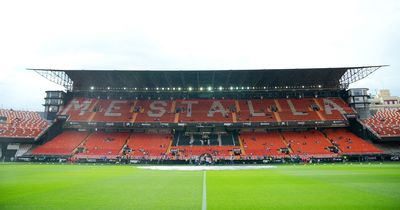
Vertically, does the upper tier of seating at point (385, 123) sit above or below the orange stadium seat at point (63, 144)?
above

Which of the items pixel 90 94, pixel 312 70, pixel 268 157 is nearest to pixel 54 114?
pixel 90 94

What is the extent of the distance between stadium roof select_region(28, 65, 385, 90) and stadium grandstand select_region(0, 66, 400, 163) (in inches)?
9.2

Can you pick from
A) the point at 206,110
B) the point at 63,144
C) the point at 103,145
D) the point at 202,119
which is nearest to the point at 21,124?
the point at 63,144

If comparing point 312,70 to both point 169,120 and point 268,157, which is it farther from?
point 169,120

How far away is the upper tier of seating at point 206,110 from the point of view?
61.7 meters

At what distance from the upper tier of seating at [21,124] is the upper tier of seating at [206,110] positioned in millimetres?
5706

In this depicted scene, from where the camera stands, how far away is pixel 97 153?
5225cm

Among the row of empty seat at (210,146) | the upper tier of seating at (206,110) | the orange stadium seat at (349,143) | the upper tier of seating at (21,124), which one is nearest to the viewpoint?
the orange stadium seat at (349,143)

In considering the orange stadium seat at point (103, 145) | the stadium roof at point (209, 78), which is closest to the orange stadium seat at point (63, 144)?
the orange stadium seat at point (103, 145)

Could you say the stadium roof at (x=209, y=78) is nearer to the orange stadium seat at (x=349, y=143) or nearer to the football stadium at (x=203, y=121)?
the football stadium at (x=203, y=121)

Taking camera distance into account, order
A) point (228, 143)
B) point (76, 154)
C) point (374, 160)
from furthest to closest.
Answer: point (228, 143) → point (76, 154) → point (374, 160)

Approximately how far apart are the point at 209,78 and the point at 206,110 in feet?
26.0

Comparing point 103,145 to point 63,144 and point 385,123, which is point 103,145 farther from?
point 385,123

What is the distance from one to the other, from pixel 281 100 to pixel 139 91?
35939mm
